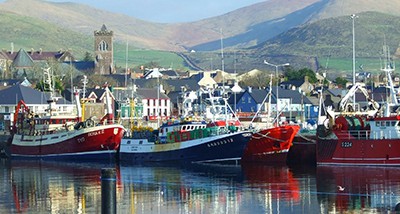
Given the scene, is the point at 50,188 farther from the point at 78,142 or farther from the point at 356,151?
the point at 78,142

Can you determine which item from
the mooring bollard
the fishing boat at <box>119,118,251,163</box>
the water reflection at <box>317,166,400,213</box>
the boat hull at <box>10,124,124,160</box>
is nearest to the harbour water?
the water reflection at <box>317,166,400,213</box>

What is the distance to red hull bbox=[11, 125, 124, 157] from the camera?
78.2 m

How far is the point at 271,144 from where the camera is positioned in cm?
6969

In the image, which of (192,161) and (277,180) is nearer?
(277,180)

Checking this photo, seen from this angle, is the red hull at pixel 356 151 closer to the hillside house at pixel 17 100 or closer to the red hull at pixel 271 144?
the red hull at pixel 271 144

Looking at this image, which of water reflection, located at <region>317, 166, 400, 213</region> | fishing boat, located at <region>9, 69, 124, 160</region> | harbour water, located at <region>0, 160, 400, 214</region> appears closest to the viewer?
water reflection, located at <region>317, 166, 400, 213</region>

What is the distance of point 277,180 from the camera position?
190 feet

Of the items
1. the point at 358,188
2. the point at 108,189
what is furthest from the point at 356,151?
the point at 108,189

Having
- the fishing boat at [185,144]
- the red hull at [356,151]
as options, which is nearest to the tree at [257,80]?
the fishing boat at [185,144]

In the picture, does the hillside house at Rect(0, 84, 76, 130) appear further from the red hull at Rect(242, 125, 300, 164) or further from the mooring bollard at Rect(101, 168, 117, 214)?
the mooring bollard at Rect(101, 168, 117, 214)

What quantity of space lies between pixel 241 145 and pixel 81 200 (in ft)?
71.6

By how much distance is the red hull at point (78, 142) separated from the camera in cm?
7819

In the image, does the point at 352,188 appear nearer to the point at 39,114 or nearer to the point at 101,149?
the point at 101,149

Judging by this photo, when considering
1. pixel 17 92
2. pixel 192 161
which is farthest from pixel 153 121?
pixel 192 161
